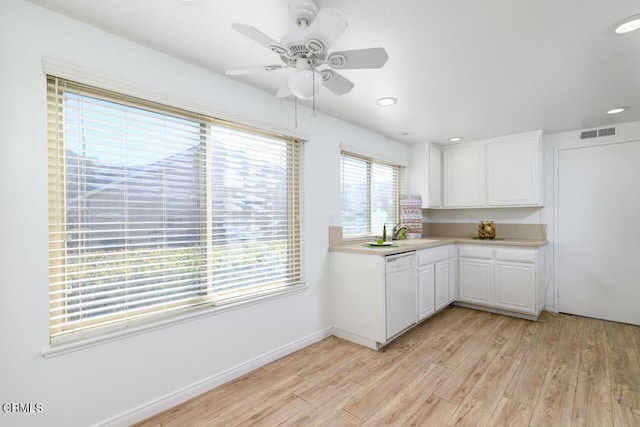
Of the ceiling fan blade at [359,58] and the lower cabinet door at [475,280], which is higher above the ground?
the ceiling fan blade at [359,58]

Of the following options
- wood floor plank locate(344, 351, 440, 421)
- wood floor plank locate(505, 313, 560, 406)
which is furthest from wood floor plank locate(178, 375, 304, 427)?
wood floor plank locate(505, 313, 560, 406)

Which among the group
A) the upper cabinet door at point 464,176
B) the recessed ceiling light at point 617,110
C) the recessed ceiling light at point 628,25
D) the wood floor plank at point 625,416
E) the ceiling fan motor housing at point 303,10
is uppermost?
the recessed ceiling light at point 628,25

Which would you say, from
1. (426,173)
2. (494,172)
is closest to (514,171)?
(494,172)

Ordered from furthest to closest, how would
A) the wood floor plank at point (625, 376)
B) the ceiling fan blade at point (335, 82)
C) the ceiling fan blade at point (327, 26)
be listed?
the wood floor plank at point (625, 376) → the ceiling fan blade at point (335, 82) → the ceiling fan blade at point (327, 26)

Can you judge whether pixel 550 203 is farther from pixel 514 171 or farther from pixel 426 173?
pixel 426 173

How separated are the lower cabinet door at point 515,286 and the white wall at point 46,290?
297 centimetres

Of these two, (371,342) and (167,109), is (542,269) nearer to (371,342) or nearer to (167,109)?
(371,342)

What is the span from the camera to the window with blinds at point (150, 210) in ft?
5.20

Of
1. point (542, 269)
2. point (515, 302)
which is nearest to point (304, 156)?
point (515, 302)

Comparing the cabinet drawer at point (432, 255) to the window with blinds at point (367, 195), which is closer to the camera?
the cabinet drawer at point (432, 255)

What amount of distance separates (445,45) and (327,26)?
96 cm

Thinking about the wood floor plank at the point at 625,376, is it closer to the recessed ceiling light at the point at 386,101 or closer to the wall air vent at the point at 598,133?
the wall air vent at the point at 598,133

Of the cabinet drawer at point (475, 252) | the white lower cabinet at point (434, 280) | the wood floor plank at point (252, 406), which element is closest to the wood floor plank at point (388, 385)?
the wood floor plank at point (252, 406)

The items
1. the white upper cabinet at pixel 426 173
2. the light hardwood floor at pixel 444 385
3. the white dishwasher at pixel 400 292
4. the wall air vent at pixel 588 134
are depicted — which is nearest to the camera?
the light hardwood floor at pixel 444 385
